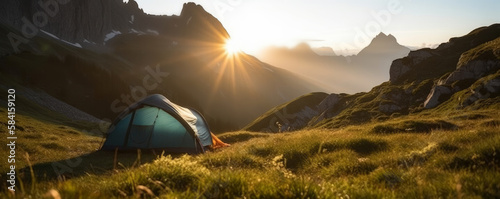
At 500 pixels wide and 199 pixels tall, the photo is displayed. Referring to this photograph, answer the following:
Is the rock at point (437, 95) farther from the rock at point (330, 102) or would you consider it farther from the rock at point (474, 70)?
the rock at point (330, 102)

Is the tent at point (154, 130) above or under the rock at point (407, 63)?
under

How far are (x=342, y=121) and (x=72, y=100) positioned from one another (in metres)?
74.9

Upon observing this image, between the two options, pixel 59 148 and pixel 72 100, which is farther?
pixel 72 100

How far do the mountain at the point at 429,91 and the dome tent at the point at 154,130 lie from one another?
35535mm

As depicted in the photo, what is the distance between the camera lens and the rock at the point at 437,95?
66000 mm

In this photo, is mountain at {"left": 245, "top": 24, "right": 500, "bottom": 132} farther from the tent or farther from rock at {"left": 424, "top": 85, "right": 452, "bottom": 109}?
the tent

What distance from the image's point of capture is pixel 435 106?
64875mm

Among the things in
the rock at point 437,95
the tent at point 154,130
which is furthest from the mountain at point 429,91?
the tent at point 154,130

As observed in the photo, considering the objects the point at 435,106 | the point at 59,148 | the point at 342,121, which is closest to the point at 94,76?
the point at 342,121

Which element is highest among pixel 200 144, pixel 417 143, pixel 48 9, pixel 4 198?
pixel 48 9

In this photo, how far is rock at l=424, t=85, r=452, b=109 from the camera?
217 feet

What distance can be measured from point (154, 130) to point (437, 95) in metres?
64.9

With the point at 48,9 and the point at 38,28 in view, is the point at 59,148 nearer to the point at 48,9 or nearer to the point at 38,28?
the point at 38,28

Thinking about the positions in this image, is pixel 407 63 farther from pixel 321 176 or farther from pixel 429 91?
pixel 321 176
